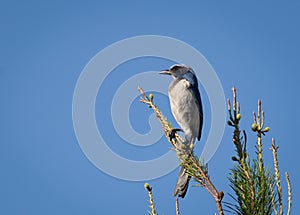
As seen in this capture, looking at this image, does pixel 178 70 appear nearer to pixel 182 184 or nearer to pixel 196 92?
pixel 196 92

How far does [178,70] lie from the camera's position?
7.58m

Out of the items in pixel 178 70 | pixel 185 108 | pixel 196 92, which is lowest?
pixel 185 108

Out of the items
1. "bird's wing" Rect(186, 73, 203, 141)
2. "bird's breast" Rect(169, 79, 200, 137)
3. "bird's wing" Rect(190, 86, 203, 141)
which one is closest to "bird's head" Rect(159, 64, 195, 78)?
"bird's wing" Rect(186, 73, 203, 141)

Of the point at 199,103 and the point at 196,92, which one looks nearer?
the point at 199,103

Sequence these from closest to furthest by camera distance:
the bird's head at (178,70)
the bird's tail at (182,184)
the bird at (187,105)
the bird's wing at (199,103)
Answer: the bird's tail at (182,184)
the bird at (187,105)
the bird's wing at (199,103)
the bird's head at (178,70)

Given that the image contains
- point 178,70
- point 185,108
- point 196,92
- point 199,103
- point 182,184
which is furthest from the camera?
point 178,70

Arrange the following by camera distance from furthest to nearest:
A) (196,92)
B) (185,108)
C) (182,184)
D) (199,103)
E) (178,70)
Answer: (178,70) → (196,92) → (199,103) → (185,108) → (182,184)

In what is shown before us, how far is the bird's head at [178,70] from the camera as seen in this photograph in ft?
24.6

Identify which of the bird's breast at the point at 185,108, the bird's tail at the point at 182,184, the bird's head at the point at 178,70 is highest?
the bird's head at the point at 178,70

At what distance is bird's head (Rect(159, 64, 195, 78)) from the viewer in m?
7.50

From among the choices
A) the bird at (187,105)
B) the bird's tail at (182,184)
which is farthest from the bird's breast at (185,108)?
the bird's tail at (182,184)

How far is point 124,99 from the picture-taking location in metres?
9.24

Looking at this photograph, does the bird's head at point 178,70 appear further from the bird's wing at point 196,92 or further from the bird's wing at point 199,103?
the bird's wing at point 199,103

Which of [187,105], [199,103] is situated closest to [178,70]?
[199,103]
